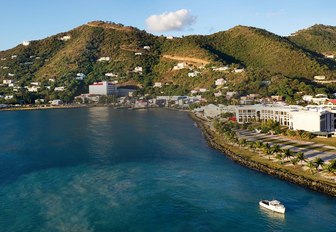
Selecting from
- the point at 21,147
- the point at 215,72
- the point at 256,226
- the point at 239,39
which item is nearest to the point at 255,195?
the point at 256,226

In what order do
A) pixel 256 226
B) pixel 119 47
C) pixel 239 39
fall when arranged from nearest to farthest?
pixel 256 226, pixel 239 39, pixel 119 47

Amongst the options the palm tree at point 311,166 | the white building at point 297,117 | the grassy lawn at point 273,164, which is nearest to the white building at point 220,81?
the white building at point 297,117

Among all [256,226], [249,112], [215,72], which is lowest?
[256,226]

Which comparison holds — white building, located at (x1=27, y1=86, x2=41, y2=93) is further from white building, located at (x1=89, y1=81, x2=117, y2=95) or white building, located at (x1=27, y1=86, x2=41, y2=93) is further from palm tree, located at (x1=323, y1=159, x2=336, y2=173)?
palm tree, located at (x1=323, y1=159, x2=336, y2=173)

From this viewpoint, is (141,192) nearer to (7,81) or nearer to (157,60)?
(157,60)

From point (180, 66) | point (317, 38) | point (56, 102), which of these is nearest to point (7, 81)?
point (56, 102)

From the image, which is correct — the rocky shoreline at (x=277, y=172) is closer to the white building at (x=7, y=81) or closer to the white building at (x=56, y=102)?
the white building at (x=56, y=102)

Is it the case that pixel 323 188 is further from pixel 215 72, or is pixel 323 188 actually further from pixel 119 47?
pixel 119 47
